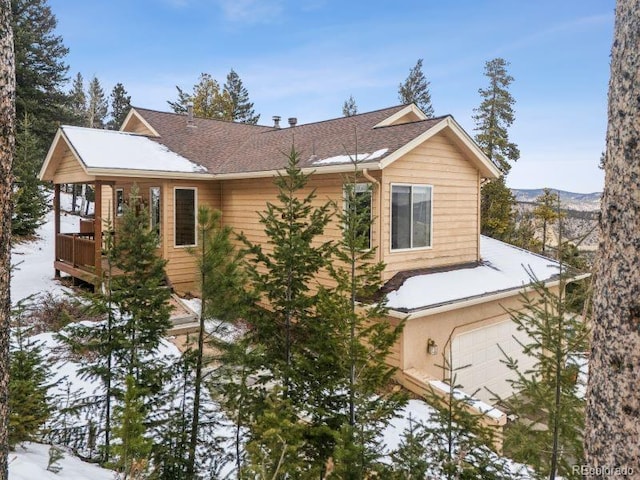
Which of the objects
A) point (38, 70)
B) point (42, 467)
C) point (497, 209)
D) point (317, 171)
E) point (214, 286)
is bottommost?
point (42, 467)

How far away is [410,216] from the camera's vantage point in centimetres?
977

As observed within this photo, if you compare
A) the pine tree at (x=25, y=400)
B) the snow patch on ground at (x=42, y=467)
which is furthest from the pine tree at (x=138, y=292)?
the snow patch on ground at (x=42, y=467)

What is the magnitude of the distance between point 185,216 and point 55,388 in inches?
253

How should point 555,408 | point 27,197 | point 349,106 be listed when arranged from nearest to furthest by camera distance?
point 555,408 < point 27,197 < point 349,106

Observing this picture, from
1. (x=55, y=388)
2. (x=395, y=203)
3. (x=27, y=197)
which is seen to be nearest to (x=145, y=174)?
(x=55, y=388)

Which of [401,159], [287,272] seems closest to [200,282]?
[287,272]

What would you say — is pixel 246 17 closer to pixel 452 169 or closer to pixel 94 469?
pixel 452 169

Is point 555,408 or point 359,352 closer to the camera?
point 555,408

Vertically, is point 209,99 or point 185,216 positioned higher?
point 209,99

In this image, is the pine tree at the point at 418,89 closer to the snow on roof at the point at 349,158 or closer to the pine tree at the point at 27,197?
the pine tree at the point at 27,197

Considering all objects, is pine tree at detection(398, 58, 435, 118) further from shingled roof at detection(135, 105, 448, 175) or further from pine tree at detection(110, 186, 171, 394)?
pine tree at detection(110, 186, 171, 394)

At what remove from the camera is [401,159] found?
9453mm

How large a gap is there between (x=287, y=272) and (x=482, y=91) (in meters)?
24.8

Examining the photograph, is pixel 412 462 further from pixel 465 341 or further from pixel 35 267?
pixel 35 267
